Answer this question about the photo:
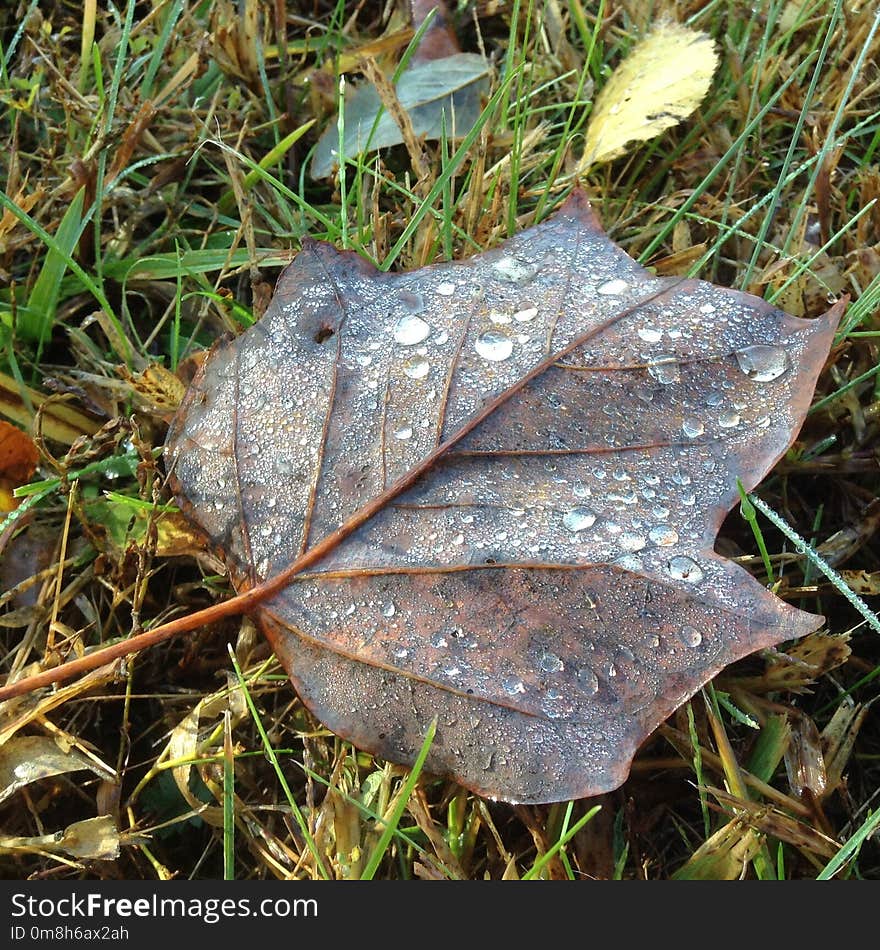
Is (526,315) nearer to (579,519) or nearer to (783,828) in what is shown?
(579,519)

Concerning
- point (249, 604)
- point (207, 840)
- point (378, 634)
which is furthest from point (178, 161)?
point (207, 840)

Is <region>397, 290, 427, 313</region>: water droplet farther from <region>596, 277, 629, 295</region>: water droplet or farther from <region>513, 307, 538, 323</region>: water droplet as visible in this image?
<region>596, 277, 629, 295</region>: water droplet

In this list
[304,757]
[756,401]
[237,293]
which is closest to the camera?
[756,401]

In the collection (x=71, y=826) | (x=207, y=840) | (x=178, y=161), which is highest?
(x=178, y=161)

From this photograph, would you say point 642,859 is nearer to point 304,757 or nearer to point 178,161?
point 304,757

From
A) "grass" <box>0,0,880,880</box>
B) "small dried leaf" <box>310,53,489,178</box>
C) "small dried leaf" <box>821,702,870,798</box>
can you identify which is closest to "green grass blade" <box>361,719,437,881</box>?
"grass" <box>0,0,880,880</box>

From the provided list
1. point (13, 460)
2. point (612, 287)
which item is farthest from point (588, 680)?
point (13, 460)
